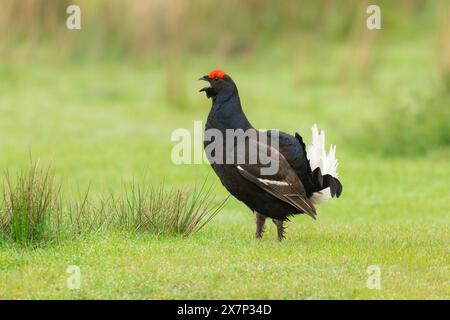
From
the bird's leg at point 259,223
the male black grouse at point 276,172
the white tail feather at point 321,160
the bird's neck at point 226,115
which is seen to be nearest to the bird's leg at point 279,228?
the male black grouse at point 276,172

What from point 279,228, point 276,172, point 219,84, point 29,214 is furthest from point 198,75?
point 29,214

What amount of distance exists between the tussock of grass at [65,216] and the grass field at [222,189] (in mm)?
205

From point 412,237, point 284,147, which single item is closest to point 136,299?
point 284,147

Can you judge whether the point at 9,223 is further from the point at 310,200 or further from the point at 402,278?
the point at 402,278

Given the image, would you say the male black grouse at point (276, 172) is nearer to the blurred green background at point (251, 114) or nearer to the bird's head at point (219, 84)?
the bird's head at point (219, 84)

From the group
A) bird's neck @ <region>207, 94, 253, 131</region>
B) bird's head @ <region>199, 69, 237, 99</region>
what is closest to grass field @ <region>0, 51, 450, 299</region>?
bird's neck @ <region>207, 94, 253, 131</region>

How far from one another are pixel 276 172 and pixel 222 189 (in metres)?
5.77

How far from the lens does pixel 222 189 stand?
49.9 ft

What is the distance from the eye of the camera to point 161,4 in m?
23.0

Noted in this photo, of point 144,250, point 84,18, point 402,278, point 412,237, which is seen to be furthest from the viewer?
point 84,18

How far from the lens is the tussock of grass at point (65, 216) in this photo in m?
9.17

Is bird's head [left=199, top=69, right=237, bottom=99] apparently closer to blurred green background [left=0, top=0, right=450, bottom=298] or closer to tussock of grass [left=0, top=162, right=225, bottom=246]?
tussock of grass [left=0, top=162, right=225, bottom=246]
